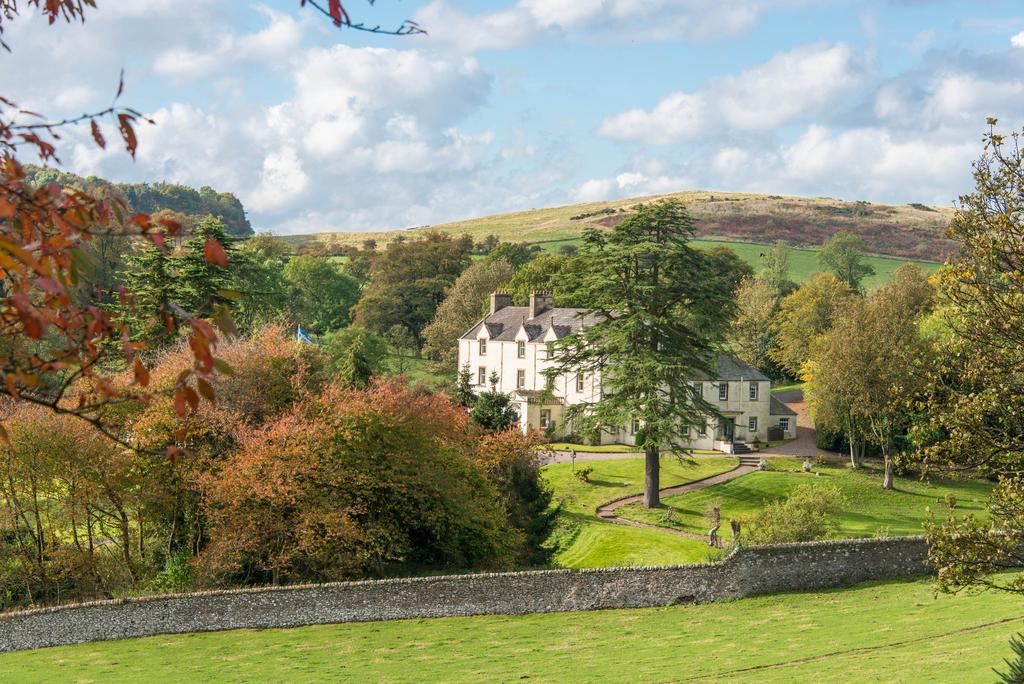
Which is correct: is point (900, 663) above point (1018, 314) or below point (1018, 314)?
below

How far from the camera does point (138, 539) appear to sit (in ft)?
103

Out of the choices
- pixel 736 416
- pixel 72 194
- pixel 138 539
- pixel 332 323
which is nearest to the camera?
pixel 72 194

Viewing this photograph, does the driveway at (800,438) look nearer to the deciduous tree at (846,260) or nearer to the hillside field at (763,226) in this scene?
the deciduous tree at (846,260)

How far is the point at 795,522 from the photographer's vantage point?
32281 millimetres

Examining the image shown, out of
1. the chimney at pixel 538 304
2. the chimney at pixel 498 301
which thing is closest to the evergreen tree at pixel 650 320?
the chimney at pixel 538 304

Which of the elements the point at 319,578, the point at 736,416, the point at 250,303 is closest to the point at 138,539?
the point at 319,578

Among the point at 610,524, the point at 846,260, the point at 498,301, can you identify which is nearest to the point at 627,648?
the point at 610,524

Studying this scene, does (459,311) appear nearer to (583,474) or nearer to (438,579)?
(583,474)

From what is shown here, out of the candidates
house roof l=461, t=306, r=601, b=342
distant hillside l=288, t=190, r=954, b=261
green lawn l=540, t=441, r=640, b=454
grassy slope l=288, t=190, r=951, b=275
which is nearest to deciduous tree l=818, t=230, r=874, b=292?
grassy slope l=288, t=190, r=951, b=275

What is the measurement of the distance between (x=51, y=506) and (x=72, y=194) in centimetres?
2990

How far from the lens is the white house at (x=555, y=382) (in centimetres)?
5934

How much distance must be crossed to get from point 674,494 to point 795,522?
1413cm

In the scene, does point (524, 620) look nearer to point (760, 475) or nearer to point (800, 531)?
point (800, 531)

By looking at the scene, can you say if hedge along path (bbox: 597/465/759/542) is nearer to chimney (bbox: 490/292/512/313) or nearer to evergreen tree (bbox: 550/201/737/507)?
evergreen tree (bbox: 550/201/737/507)
